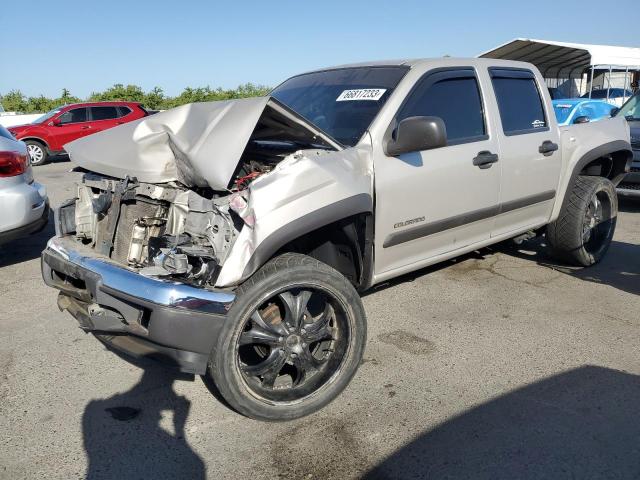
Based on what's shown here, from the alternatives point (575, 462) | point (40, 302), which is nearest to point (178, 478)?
point (575, 462)

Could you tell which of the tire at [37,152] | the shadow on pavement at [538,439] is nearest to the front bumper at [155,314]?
the shadow on pavement at [538,439]

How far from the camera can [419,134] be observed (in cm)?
319

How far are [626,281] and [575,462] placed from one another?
9.74 feet

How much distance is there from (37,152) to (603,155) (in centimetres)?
1467

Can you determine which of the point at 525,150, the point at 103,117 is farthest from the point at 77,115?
the point at 525,150

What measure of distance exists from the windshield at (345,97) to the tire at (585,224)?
2315 mm

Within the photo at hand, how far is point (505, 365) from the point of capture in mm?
3383

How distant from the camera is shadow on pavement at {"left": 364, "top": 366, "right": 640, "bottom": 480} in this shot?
243cm

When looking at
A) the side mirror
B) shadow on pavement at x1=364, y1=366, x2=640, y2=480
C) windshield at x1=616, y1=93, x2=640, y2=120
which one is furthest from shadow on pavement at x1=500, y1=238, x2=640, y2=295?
windshield at x1=616, y1=93, x2=640, y2=120

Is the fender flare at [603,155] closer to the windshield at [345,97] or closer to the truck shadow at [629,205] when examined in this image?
the windshield at [345,97]

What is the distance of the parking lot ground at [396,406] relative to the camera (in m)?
2.51

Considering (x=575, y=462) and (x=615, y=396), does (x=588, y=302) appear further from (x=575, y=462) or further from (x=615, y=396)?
(x=575, y=462)

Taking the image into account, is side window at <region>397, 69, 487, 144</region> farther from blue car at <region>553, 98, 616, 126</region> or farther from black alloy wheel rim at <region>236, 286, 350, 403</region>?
blue car at <region>553, 98, 616, 126</region>

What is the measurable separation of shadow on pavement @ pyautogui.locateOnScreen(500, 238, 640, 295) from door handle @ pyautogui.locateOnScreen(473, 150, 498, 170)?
5.87ft
